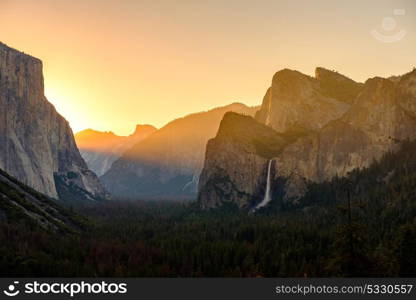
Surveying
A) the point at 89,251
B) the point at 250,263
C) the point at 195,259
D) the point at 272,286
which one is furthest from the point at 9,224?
the point at 272,286

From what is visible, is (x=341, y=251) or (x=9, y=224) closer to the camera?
(x=341, y=251)

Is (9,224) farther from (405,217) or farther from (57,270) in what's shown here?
(405,217)

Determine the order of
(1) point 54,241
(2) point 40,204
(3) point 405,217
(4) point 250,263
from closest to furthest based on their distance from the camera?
1. (4) point 250,263
2. (1) point 54,241
3. (3) point 405,217
4. (2) point 40,204

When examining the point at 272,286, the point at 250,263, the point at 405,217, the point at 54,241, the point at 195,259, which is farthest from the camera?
the point at 405,217

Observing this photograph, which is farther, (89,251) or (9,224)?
(9,224)

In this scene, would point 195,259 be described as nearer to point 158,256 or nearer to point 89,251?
point 158,256

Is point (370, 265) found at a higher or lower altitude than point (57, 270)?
higher

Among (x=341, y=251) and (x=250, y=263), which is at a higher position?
(x=341, y=251)

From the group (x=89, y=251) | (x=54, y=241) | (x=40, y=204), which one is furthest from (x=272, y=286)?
(x=40, y=204)

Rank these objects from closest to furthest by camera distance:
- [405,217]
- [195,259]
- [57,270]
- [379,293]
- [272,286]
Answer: [379,293] < [272,286] < [57,270] < [195,259] < [405,217]
